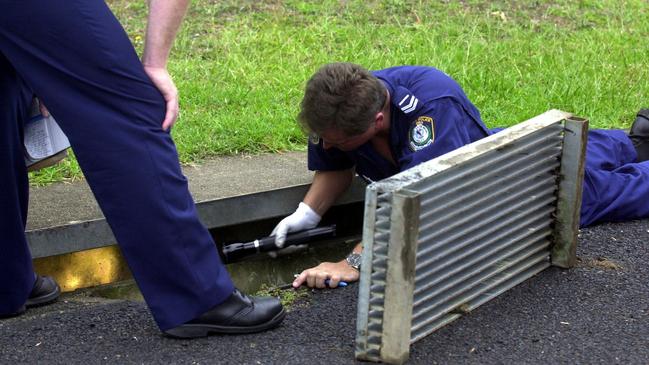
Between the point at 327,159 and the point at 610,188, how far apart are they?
1.18 meters

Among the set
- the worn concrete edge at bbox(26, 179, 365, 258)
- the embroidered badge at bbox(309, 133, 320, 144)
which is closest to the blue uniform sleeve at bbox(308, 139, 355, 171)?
the embroidered badge at bbox(309, 133, 320, 144)

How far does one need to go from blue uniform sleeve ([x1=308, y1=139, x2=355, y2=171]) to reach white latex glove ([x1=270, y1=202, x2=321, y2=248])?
6.9 inches

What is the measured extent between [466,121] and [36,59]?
65.4 inches

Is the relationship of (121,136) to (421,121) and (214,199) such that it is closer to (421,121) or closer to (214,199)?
(421,121)

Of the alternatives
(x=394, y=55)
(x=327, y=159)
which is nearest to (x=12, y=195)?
(x=327, y=159)

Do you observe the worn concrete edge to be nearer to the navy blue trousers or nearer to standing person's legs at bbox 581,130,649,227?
standing person's legs at bbox 581,130,649,227

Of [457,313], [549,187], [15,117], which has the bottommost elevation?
[457,313]

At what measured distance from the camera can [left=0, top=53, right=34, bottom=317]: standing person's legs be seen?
125 inches

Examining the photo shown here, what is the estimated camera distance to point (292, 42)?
655 cm

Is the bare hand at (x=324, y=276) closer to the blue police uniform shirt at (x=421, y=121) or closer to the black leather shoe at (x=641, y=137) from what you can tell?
the blue police uniform shirt at (x=421, y=121)

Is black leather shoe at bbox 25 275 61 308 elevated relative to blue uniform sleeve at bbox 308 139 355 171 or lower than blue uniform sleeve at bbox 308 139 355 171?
lower

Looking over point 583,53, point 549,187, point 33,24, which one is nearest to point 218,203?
point 549,187

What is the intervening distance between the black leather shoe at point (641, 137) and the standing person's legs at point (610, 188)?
25cm

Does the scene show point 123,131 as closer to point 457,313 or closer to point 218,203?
point 457,313
